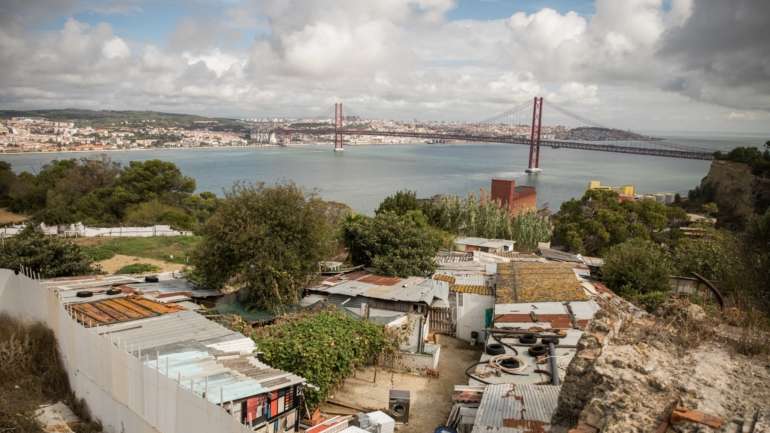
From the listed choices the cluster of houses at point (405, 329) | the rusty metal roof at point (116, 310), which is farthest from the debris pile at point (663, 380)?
the rusty metal roof at point (116, 310)

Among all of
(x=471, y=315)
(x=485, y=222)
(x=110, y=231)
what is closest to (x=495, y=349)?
(x=471, y=315)

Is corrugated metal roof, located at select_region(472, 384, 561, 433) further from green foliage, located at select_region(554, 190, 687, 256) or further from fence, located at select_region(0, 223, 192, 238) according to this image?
fence, located at select_region(0, 223, 192, 238)

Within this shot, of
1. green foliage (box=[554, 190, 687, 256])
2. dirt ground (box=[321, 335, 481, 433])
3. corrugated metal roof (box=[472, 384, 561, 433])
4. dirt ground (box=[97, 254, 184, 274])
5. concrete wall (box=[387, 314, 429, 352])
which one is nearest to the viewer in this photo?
corrugated metal roof (box=[472, 384, 561, 433])

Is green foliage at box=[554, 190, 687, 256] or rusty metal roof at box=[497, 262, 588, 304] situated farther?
green foliage at box=[554, 190, 687, 256]

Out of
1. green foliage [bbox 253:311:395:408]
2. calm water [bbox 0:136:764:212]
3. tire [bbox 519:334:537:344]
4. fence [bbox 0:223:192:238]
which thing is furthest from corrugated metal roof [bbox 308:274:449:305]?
calm water [bbox 0:136:764:212]

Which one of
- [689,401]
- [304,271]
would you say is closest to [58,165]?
[304,271]

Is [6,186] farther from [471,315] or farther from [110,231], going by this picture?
[471,315]

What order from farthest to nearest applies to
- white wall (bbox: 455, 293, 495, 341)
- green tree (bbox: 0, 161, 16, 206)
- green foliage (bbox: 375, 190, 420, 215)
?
green tree (bbox: 0, 161, 16, 206) < green foliage (bbox: 375, 190, 420, 215) < white wall (bbox: 455, 293, 495, 341)
